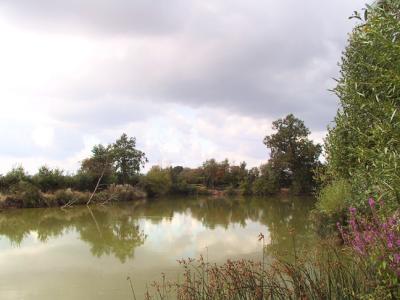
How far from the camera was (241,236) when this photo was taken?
43.6 feet

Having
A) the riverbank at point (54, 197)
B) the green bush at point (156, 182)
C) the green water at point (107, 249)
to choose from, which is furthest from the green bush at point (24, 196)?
the green bush at point (156, 182)

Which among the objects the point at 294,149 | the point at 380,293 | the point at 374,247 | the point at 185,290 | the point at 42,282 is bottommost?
the point at 42,282

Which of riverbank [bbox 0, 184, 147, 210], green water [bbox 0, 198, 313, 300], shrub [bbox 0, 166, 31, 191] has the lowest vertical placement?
green water [bbox 0, 198, 313, 300]

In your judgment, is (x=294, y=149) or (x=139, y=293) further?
(x=294, y=149)

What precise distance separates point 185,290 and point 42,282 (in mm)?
4893

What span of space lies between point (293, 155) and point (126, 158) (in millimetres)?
18326

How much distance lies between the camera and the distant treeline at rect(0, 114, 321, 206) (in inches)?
1312

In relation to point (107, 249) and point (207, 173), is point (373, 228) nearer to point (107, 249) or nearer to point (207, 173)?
point (107, 249)

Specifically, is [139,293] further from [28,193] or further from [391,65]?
[28,193]

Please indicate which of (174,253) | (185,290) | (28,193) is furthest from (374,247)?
(28,193)

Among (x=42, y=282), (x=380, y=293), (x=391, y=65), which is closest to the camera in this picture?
(x=380, y=293)

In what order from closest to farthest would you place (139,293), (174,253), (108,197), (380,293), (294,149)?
1. (380,293)
2. (139,293)
3. (174,253)
4. (108,197)
5. (294,149)

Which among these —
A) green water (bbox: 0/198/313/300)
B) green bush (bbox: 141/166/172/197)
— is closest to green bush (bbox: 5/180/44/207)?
green water (bbox: 0/198/313/300)

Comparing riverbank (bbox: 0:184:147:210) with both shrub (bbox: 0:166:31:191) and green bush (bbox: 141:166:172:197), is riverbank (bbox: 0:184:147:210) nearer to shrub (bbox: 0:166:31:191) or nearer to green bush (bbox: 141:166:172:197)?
shrub (bbox: 0:166:31:191)
